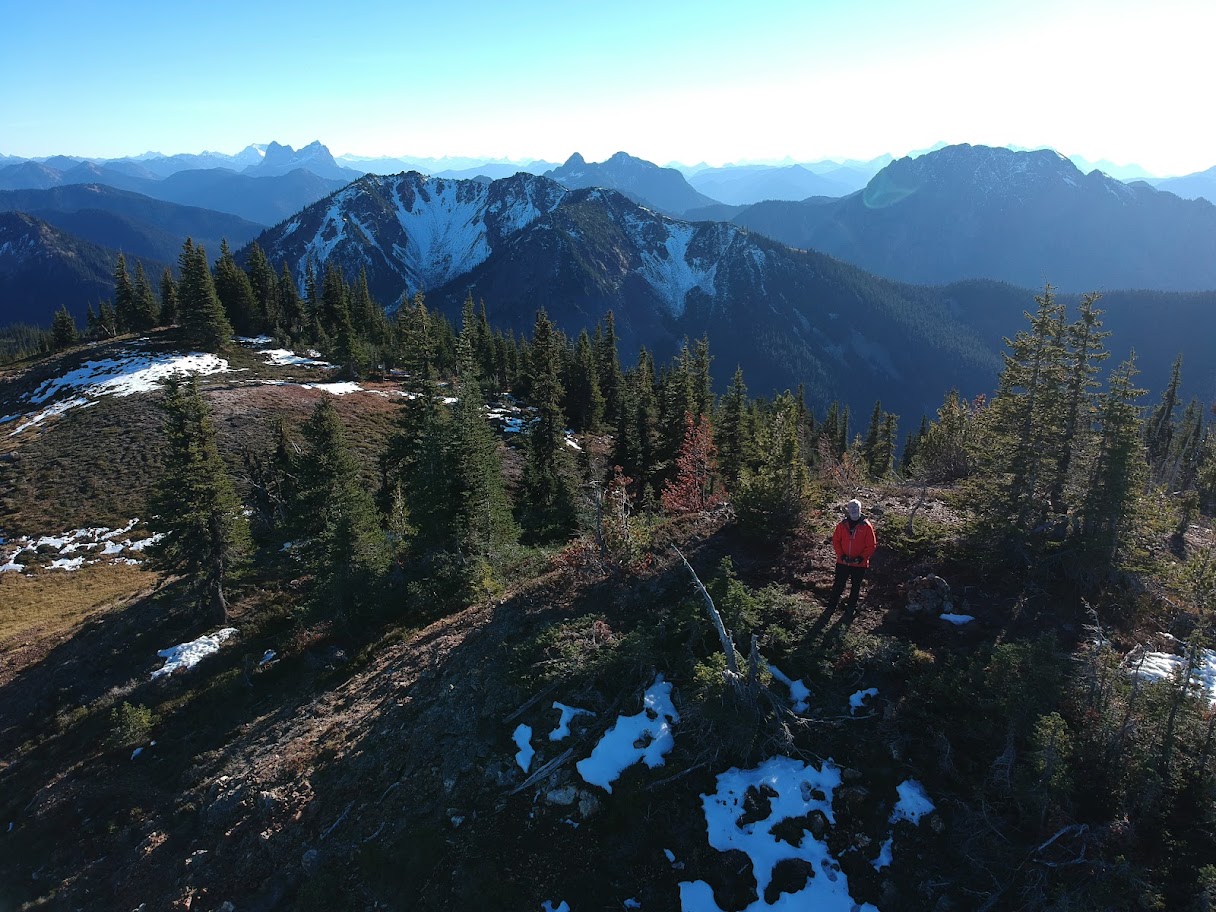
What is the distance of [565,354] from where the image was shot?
67.1m

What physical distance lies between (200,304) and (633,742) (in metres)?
71.9

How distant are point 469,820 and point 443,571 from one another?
12.1 m

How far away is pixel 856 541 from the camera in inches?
510

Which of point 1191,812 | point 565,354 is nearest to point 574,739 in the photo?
point 1191,812

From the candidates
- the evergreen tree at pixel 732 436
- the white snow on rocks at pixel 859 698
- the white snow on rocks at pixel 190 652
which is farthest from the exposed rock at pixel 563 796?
the evergreen tree at pixel 732 436

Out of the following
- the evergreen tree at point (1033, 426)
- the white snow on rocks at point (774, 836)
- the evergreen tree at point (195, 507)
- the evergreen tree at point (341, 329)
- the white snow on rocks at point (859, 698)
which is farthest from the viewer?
the evergreen tree at point (341, 329)

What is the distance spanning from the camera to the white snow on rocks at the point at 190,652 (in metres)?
22.5

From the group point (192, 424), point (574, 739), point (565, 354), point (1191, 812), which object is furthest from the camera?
point (565, 354)

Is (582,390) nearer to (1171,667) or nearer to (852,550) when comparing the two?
(852,550)

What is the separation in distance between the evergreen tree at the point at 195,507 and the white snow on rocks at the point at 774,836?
2437 centimetres

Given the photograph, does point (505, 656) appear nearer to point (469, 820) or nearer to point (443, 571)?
point (469, 820)

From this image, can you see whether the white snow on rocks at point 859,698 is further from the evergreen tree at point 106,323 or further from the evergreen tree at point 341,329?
the evergreen tree at point 106,323

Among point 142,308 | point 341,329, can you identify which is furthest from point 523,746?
point 142,308

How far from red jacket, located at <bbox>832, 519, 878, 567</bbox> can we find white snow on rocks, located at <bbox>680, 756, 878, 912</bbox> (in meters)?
4.73
